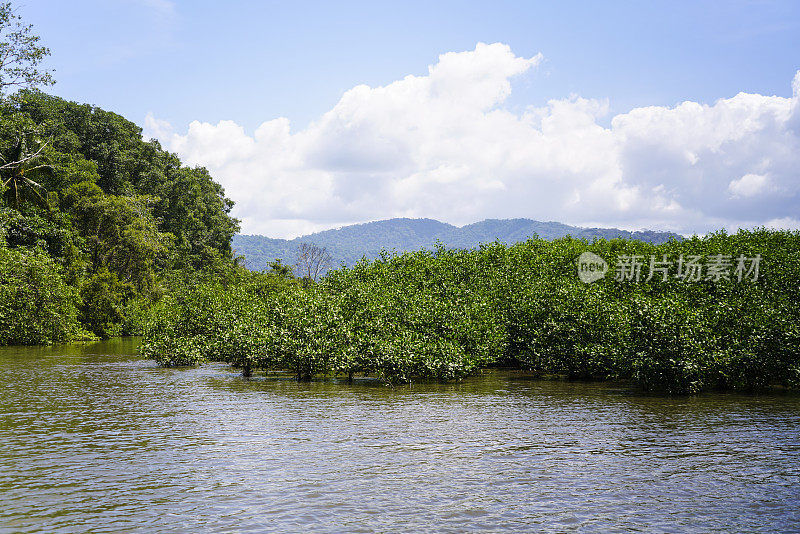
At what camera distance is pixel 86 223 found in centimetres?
6556

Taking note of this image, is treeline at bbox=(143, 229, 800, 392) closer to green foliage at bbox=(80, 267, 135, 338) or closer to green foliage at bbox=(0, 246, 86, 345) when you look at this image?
green foliage at bbox=(0, 246, 86, 345)

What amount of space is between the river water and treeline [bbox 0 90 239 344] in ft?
88.2

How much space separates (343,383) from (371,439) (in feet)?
39.6

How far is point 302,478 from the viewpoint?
1336 centimetres

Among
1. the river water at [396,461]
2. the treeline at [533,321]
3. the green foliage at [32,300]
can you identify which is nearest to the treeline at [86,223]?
the green foliage at [32,300]

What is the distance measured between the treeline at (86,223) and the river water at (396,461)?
26869mm

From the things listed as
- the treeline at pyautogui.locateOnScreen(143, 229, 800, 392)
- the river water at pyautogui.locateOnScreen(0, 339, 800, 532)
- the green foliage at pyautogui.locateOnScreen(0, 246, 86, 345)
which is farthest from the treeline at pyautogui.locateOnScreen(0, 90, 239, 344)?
the river water at pyautogui.locateOnScreen(0, 339, 800, 532)

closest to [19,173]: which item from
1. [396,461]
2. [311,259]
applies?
[396,461]

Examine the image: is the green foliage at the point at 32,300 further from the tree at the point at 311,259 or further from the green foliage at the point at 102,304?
the tree at the point at 311,259

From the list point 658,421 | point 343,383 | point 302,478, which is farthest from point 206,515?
point 343,383

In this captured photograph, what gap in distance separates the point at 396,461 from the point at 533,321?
18.4 meters

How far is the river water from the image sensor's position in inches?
432

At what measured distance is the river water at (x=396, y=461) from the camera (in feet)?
36.0

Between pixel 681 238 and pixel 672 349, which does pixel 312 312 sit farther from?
pixel 681 238
